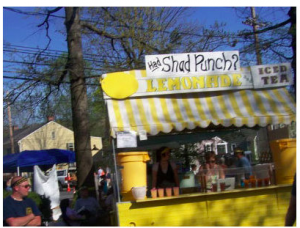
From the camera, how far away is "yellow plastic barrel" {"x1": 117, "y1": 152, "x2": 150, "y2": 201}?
6027mm

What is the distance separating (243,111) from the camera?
6.70 m

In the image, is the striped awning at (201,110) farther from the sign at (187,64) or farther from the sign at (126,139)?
the sign at (187,64)

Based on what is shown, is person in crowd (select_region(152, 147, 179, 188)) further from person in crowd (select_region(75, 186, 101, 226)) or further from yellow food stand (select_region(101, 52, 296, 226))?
person in crowd (select_region(75, 186, 101, 226))

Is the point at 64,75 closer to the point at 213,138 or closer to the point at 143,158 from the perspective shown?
the point at 213,138

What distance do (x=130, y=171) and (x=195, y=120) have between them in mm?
1345

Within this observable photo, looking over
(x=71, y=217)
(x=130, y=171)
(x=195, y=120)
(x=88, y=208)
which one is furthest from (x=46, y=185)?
(x=195, y=120)

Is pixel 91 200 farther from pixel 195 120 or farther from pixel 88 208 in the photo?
pixel 195 120

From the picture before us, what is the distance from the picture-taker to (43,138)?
4906cm

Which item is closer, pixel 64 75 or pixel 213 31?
pixel 64 75

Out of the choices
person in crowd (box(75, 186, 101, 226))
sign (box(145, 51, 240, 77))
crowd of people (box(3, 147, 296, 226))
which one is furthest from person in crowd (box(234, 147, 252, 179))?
person in crowd (box(75, 186, 101, 226))

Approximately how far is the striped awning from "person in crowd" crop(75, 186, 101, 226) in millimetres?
2036

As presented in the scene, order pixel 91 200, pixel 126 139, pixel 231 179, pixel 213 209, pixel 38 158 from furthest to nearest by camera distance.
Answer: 1. pixel 38 158
2. pixel 91 200
3. pixel 231 179
4. pixel 213 209
5. pixel 126 139

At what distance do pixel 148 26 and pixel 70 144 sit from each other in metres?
38.2

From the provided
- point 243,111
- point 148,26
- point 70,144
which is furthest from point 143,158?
point 70,144
